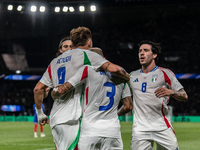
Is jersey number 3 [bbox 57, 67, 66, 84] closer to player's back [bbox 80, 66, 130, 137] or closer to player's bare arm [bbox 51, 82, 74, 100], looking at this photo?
player's bare arm [bbox 51, 82, 74, 100]

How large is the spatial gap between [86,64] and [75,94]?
1.10 feet

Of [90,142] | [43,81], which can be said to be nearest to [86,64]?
[43,81]

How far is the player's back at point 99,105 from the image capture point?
351 centimetres

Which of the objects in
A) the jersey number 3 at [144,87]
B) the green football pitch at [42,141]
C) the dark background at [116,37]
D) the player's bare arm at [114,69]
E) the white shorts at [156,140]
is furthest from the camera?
the dark background at [116,37]

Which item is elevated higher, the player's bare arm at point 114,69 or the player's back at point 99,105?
the player's bare arm at point 114,69

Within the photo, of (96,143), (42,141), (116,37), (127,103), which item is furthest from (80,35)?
(116,37)

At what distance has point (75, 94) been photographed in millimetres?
3582

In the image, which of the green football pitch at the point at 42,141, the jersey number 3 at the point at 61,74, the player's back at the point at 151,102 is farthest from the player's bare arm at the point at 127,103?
the green football pitch at the point at 42,141

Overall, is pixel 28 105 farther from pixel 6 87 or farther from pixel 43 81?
pixel 43 81

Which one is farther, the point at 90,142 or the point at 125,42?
the point at 125,42

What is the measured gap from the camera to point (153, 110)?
4.89 meters

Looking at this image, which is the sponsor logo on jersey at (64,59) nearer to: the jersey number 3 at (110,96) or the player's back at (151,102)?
the jersey number 3 at (110,96)

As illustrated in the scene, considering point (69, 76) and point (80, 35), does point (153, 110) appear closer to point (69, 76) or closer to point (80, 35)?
point (69, 76)

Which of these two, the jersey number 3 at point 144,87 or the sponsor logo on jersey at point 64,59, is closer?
the sponsor logo on jersey at point 64,59
